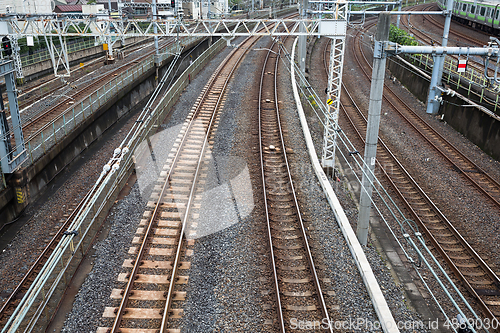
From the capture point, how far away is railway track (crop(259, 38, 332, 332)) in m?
8.54

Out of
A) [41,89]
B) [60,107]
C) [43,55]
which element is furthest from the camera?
[43,55]

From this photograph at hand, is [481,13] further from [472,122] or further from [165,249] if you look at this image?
[165,249]

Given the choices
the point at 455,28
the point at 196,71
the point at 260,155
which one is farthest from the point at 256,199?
the point at 455,28

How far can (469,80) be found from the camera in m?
20.6

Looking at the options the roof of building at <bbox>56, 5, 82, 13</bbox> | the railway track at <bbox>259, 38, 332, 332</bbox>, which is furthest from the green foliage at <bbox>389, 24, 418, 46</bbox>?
the roof of building at <bbox>56, 5, 82, 13</bbox>

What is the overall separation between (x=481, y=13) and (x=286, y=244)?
107 ft

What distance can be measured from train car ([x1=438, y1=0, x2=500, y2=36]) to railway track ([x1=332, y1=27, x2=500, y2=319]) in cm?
1772

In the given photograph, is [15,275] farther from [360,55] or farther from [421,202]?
[360,55]

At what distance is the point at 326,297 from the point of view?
8844 millimetres

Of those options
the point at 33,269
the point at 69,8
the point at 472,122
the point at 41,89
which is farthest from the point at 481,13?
the point at 69,8

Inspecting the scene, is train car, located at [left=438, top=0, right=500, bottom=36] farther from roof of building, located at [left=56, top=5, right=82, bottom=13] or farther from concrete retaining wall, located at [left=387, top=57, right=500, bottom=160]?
roof of building, located at [left=56, top=5, right=82, bottom=13]

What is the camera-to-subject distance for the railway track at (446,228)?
10141 millimetres

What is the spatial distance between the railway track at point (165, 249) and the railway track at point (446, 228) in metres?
6.90

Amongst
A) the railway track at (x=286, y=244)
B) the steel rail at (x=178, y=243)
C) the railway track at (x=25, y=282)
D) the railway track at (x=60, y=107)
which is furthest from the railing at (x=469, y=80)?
the railway track at (x=60, y=107)
